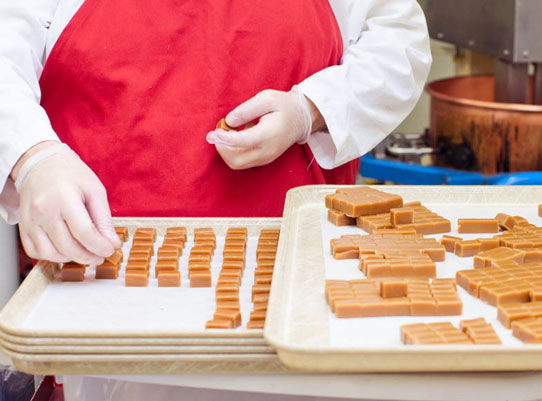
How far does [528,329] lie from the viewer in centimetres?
101

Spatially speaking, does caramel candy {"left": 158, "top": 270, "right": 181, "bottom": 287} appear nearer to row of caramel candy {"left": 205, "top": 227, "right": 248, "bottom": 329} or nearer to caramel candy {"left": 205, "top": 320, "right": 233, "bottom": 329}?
row of caramel candy {"left": 205, "top": 227, "right": 248, "bottom": 329}

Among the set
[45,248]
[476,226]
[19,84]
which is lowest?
[476,226]

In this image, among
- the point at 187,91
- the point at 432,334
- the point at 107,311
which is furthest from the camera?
the point at 187,91

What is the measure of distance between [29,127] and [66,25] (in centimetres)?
33

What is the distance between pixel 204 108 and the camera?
1.66 m

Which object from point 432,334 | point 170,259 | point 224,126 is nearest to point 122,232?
point 170,259

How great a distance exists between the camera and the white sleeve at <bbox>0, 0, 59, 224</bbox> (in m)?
1.42

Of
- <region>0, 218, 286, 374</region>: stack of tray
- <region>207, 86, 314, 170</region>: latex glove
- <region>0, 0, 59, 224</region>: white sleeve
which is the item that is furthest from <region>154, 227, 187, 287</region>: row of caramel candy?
<region>0, 0, 59, 224</region>: white sleeve

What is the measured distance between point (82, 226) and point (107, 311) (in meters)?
0.15

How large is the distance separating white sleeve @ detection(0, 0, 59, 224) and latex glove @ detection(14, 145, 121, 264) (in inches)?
3.7

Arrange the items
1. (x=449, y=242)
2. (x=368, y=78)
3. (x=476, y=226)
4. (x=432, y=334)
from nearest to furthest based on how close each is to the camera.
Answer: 1. (x=432, y=334)
2. (x=449, y=242)
3. (x=476, y=226)
4. (x=368, y=78)

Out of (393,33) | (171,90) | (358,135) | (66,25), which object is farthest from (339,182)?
(66,25)

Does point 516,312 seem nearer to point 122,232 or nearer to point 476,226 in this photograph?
point 476,226

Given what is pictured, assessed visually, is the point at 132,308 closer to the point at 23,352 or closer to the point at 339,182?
the point at 23,352
